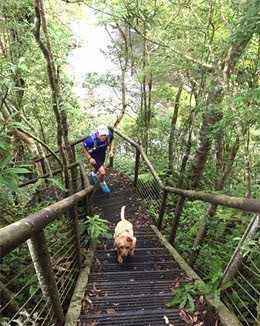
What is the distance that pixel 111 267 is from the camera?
4.67m

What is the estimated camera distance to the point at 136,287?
12.9 ft

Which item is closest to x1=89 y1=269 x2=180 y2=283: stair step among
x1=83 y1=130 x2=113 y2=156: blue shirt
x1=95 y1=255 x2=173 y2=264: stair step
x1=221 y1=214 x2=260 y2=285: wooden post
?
x1=95 y1=255 x2=173 y2=264: stair step

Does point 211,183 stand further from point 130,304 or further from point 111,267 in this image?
point 130,304

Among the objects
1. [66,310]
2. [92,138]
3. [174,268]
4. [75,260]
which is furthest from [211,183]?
[66,310]

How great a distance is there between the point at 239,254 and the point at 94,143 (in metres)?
5.21

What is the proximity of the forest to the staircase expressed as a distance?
1.31ft

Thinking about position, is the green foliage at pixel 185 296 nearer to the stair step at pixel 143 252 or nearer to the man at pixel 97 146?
the stair step at pixel 143 252

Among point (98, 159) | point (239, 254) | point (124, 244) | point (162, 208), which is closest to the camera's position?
point (239, 254)

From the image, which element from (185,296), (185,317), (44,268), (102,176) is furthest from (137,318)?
(102,176)

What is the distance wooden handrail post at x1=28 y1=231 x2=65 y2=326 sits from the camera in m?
2.33

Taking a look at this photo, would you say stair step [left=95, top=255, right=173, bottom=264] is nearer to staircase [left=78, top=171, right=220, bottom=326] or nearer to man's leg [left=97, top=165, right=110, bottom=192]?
staircase [left=78, top=171, right=220, bottom=326]

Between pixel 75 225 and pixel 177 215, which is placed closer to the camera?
pixel 75 225

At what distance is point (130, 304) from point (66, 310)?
26.1 inches

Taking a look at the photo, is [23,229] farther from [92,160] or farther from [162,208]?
[92,160]
